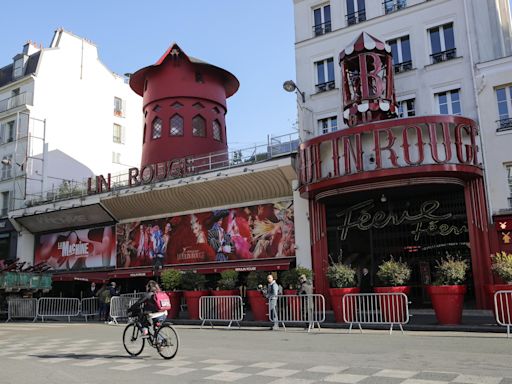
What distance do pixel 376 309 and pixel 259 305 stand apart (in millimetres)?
4035

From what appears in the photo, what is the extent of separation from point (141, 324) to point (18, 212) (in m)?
22.3

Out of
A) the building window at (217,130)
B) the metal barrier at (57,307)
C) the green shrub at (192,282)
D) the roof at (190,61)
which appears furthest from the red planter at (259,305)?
the roof at (190,61)

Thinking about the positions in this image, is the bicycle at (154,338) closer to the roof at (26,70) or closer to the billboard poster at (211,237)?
the billboard poster at (211,237)

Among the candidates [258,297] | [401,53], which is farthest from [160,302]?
[401,53]

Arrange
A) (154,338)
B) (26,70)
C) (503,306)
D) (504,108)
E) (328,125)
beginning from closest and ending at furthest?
(154,338), (503,306), (504,108), (328,125), (26,70)

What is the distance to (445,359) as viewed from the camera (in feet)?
25.1

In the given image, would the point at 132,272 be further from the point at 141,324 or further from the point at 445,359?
the point at 445,359

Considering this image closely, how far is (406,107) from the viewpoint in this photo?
58.7ft

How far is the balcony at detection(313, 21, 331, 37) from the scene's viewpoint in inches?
796

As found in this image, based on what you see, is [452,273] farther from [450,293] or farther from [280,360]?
[280,360]

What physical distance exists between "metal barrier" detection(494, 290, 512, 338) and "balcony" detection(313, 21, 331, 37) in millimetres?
12340

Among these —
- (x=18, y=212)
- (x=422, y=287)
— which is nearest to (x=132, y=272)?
(x=18, y=212)

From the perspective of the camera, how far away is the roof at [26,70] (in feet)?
104

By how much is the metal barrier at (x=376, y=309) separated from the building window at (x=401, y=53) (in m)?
8.79
